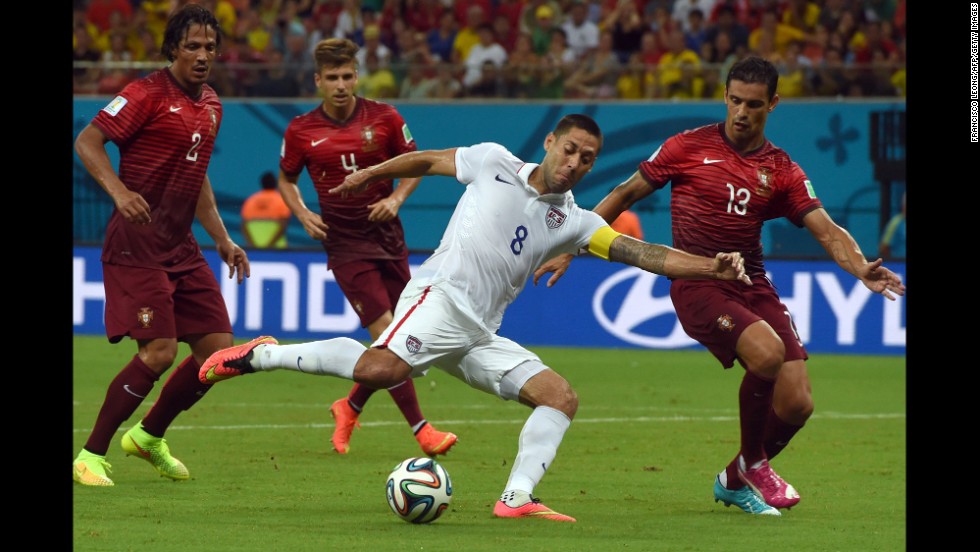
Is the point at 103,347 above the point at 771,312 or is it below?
below

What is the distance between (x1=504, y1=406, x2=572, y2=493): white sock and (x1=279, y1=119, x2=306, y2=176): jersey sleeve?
3708mm

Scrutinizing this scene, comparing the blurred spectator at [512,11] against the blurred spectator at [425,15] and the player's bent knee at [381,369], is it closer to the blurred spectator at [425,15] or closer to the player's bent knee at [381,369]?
the blurred spectator at [425,15]

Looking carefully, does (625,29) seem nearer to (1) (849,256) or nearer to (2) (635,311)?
(2) (635,311)

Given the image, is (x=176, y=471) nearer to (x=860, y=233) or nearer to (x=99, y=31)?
(x=860, y=233)

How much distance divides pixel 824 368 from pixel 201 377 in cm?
916

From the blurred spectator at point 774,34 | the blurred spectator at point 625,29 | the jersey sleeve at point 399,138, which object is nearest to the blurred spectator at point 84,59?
the blurred spectator at point 625,29

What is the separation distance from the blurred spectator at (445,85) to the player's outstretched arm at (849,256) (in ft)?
41.5

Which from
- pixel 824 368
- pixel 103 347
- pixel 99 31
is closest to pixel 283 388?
pixel 103 347

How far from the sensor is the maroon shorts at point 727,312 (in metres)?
7.74

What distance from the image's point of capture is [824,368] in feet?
50.7

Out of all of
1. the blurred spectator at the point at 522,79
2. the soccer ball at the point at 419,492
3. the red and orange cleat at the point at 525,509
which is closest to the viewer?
the soccer ball at the point at 419,492

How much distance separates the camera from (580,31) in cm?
2127

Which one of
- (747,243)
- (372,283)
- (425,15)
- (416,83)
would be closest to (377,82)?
(416,83)
